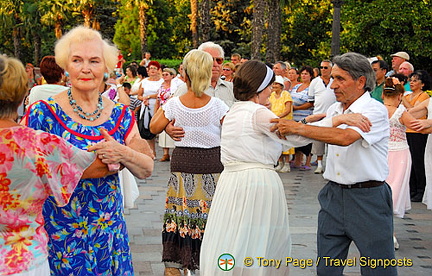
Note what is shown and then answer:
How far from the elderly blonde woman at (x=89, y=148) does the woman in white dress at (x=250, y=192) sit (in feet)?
3.90

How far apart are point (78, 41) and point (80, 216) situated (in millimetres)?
965

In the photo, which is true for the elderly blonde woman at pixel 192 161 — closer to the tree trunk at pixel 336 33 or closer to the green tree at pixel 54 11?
the tree trunk at pixel 336 33

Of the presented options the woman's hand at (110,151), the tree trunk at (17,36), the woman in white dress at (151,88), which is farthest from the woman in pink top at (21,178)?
the tree trunk at (17,36)

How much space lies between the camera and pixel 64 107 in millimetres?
3844

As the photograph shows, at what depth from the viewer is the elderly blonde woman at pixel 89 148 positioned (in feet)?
12.3

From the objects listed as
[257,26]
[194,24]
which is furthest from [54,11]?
[257,26]

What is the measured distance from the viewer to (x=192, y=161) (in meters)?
6.44

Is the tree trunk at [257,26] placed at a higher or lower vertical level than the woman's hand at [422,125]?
lower

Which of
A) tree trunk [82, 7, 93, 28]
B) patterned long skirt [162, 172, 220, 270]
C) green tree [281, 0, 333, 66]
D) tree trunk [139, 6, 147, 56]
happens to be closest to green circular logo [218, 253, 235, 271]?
patterned long skirt [162, 172, 220, 270]

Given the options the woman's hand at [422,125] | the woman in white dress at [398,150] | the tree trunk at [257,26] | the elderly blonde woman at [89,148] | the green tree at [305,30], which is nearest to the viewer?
the elderly blonde woman at [89,148]

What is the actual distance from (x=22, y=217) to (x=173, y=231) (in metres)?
3.35

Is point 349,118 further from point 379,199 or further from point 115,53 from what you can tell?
point 115,53

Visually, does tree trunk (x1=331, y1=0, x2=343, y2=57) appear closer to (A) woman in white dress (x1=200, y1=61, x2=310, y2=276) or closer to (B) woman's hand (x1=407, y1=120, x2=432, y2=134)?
(B) woman's hand (x1=407, y1=120, x2=432, y2=134)

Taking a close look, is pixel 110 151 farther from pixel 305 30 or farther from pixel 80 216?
pixel 305 30
